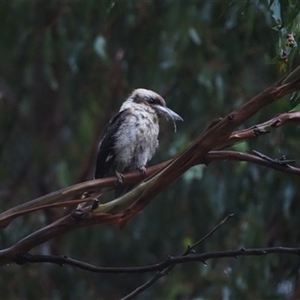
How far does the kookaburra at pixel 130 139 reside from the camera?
3.94 meters

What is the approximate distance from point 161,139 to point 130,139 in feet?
10.1

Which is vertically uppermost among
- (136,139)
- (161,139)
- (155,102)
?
(155,102)

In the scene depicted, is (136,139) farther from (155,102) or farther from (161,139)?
(161,139)

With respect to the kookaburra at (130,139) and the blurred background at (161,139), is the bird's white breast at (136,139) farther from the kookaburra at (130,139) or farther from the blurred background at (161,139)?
the blurred background at (161,139)

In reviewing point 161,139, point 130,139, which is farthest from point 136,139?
point 161,139

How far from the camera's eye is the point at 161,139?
710 centimetres

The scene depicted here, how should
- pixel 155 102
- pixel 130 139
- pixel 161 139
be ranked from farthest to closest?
pixel 161 139 < pixel 155 102 < pixel 130 139

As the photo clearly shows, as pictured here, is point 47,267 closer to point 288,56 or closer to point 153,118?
point 153,118

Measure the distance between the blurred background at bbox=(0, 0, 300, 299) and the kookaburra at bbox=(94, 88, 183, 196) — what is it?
0.84 m

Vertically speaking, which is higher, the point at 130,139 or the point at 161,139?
the point at 130,139

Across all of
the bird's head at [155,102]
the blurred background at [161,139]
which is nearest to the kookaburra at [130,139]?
the bird's head at [155,102]

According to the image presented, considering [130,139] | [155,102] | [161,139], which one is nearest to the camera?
[130,139]

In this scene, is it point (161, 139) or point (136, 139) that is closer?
point (136, 139)

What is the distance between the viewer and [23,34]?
6.64 m
